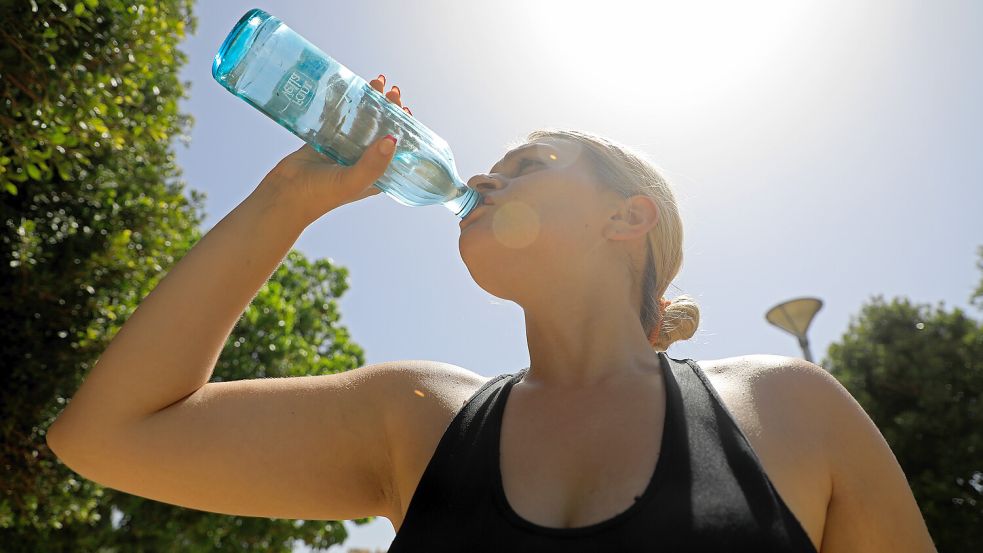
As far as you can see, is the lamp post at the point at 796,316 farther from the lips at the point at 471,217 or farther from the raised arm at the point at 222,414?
the raised arm at the point at 222,414

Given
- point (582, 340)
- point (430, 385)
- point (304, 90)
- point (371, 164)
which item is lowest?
point (430, 385)

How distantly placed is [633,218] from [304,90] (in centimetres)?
125

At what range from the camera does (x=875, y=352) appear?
18672mm

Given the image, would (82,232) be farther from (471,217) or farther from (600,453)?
(600,453)

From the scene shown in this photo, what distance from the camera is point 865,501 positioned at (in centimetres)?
176

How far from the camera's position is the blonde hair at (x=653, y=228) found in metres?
2.46

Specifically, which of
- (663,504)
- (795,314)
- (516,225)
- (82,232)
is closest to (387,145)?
(516,225)

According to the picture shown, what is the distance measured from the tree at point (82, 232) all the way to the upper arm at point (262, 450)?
3571 mm

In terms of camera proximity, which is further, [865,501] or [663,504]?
[865,501]

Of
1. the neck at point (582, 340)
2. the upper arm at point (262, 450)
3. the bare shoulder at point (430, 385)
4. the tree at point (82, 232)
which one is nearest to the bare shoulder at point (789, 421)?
the neck at point (582, 340)

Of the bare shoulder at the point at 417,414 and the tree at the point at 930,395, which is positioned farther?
the tree at the point at 930,395

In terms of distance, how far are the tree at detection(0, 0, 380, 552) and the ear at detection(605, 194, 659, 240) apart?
4.09 m

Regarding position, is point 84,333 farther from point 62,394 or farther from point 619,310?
point 619,310

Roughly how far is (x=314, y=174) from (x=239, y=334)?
31.6 ft
